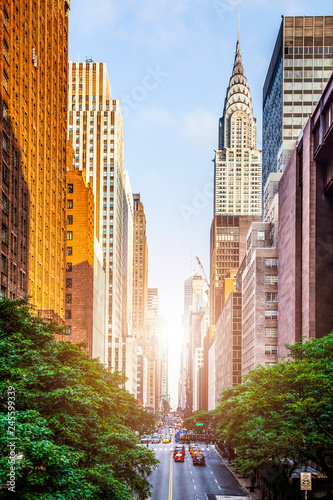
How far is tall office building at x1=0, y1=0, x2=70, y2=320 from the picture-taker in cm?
6222

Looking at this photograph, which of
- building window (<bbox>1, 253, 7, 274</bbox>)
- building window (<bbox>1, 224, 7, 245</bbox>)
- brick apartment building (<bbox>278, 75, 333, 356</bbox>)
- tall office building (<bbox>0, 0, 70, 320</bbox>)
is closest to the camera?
building window (<bbox>1, 253, 7, 274</bbox>)

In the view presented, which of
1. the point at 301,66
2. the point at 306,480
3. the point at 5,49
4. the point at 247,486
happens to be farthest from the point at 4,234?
the point at 301,66

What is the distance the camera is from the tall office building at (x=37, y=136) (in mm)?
62219

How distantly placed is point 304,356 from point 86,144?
464 feet

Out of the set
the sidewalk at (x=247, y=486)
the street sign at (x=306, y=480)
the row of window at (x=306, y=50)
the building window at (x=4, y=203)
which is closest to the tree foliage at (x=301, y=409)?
the street sign at (x=306, y=480)

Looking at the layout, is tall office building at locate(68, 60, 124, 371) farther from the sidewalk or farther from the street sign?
the street sign

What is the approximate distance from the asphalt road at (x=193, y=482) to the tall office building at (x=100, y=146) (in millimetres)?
91220

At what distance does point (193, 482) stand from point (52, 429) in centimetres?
4446

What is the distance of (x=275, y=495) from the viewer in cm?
5553

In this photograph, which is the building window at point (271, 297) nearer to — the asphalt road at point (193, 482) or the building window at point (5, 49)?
the asphalt road at point (193, 482)

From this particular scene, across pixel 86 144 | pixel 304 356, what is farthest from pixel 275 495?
pixel 86 144

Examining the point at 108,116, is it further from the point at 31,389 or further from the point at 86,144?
the point at 31,389

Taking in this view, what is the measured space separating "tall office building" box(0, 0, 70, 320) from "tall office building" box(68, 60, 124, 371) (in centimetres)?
7800

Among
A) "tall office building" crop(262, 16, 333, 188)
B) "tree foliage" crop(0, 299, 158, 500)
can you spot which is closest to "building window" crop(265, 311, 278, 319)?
"tall office building" crop(262, 16, 333, 188)
